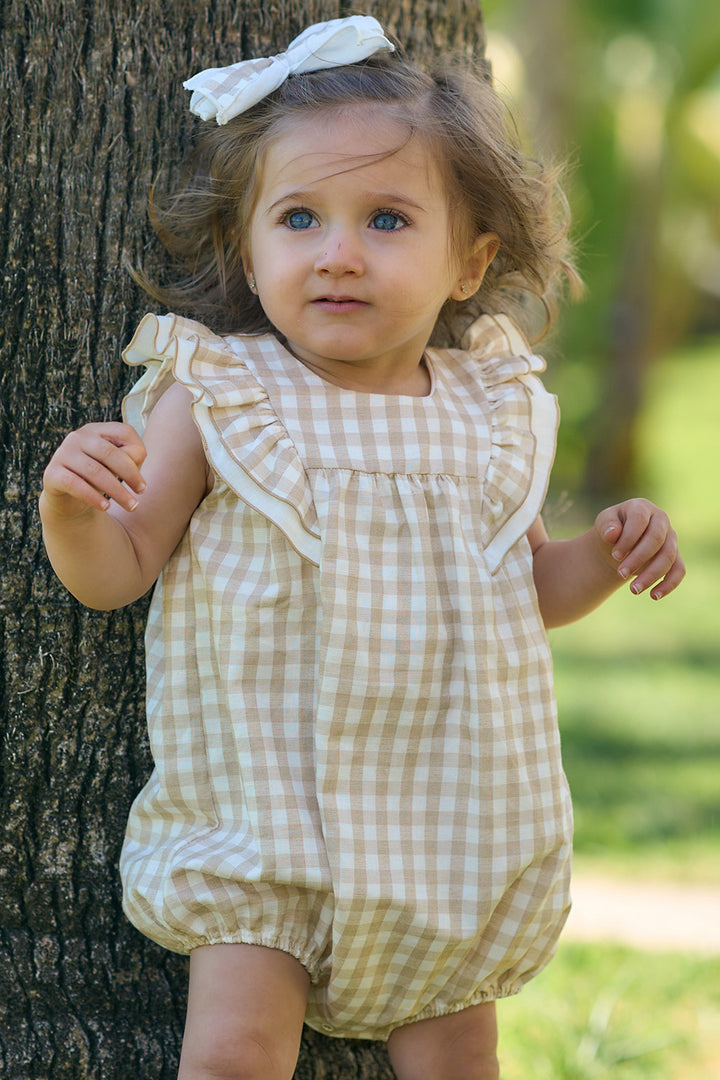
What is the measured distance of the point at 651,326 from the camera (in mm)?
14648

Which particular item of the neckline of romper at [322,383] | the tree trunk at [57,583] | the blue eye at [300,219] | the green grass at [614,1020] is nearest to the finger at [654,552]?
the neckline of romper at [322,383]

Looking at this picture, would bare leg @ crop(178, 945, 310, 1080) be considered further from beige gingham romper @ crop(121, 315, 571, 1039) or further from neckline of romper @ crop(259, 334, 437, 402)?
neckline of romper @ crop(259, 334, 437, 402)

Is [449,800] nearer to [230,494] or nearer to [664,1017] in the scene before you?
[230,494]

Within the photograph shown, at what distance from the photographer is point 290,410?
6.39ft

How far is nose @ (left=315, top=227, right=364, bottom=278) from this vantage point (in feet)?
6.13

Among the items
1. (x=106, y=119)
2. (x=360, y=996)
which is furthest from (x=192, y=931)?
(x=106, y=119)

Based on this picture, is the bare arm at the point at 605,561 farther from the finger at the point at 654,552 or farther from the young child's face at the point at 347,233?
the young child's face at the point at 347,233

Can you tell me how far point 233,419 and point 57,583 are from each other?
1.48 feet

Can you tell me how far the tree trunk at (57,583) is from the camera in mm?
2059

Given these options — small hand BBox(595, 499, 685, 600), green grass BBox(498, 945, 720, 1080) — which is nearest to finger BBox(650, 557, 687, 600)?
small hand BBox(595, 499, 685, 600)

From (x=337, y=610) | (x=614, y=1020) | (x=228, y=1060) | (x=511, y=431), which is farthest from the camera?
(x=614, y=1020)

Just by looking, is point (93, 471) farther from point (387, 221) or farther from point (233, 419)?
point (387, 221)

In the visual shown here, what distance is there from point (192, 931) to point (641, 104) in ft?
50.6

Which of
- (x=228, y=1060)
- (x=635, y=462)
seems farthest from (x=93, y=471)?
(x=635, y=462)
